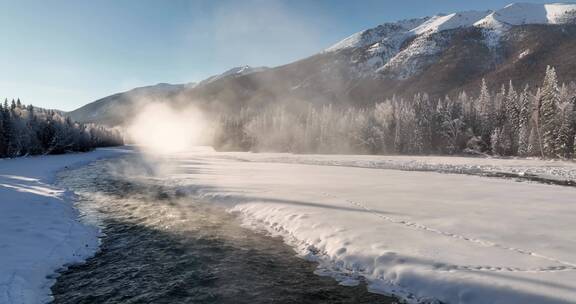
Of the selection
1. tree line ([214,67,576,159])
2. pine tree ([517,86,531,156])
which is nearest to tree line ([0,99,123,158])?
tree line ([214,67,576,159])

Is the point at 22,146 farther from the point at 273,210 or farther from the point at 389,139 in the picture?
the point at 389,139

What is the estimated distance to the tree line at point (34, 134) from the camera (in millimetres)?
77812

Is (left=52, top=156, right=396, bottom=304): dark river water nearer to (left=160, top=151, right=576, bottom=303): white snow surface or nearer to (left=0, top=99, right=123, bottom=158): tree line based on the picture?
(left=160, top=151, right=576, bottom=303): white snow surface

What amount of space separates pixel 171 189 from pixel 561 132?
74.4 m

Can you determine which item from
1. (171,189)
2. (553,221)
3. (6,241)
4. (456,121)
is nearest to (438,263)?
(553,221)

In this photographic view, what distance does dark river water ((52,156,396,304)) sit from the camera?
36.0 ft

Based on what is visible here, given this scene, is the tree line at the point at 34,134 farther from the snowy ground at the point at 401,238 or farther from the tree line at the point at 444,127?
the snowy ground at the point at 401,238

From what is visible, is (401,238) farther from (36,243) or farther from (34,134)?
(34,134)

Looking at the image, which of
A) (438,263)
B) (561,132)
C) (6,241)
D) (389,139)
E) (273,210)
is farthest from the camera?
(389,139)

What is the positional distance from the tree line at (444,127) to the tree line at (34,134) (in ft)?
187

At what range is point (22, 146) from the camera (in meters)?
81.6

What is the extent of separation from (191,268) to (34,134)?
96.4 meters

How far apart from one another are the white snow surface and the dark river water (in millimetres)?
1173

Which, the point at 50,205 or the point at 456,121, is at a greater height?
the point at 456,121
